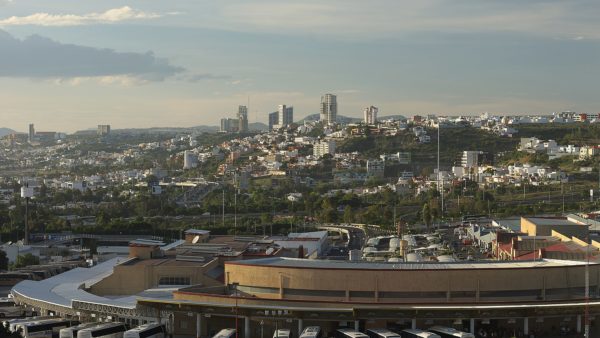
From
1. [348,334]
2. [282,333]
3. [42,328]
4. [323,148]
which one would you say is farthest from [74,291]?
[323,148]

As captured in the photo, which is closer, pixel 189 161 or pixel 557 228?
pixel 557 228

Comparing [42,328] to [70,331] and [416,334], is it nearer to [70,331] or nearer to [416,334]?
[70,331]

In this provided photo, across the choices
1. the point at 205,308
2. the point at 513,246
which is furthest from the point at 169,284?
the point at 513,246

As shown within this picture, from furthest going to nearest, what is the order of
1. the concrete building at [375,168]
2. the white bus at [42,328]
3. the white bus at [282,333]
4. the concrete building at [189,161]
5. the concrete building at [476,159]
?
the concrete building at [189,161] < the concrete building at [375,168] < the concrete building at [476,159] < the white bus at [42,328] < the white bus at [282,333]

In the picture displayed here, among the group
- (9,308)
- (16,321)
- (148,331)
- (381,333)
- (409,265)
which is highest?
(409,265)

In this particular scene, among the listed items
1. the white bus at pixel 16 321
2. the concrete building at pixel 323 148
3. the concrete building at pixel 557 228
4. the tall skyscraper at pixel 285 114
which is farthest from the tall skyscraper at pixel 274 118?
the white bus at pixel 16 321

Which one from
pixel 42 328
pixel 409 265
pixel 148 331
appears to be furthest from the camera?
pixel 42 328

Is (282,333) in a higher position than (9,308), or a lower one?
higher

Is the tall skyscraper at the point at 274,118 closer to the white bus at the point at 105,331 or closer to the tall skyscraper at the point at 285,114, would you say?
the tall skyscraper at the point at 285,114
